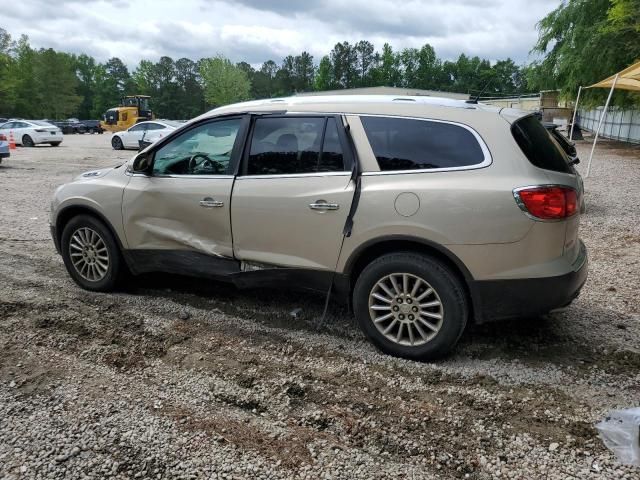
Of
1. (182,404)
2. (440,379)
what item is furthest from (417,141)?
(182,404)

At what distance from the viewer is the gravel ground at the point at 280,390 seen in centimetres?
264

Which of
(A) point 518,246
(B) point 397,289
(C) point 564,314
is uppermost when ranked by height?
(A) point 518,246

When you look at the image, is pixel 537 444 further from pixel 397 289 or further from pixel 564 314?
pixel 564 314

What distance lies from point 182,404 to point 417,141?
232 centimetres

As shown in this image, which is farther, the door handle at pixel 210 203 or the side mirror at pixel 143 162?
the side mirror at pixel 143 162

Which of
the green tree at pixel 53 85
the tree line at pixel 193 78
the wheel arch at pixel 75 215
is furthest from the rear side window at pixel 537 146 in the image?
the green tree at pixel 53 85

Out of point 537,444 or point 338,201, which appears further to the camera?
point 338,201

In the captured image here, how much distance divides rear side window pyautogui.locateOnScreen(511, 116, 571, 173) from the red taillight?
23 centimetres

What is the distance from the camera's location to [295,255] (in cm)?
395

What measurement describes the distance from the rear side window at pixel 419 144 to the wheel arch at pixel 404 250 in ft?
1.68

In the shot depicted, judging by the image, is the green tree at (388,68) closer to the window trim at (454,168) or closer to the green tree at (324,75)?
the green tree at (324,75)

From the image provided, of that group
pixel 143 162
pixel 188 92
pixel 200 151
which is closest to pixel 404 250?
pixel 200 151

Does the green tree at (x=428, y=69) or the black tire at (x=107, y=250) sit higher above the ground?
the green tree at (x=428, y=69)

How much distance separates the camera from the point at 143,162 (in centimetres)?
457
